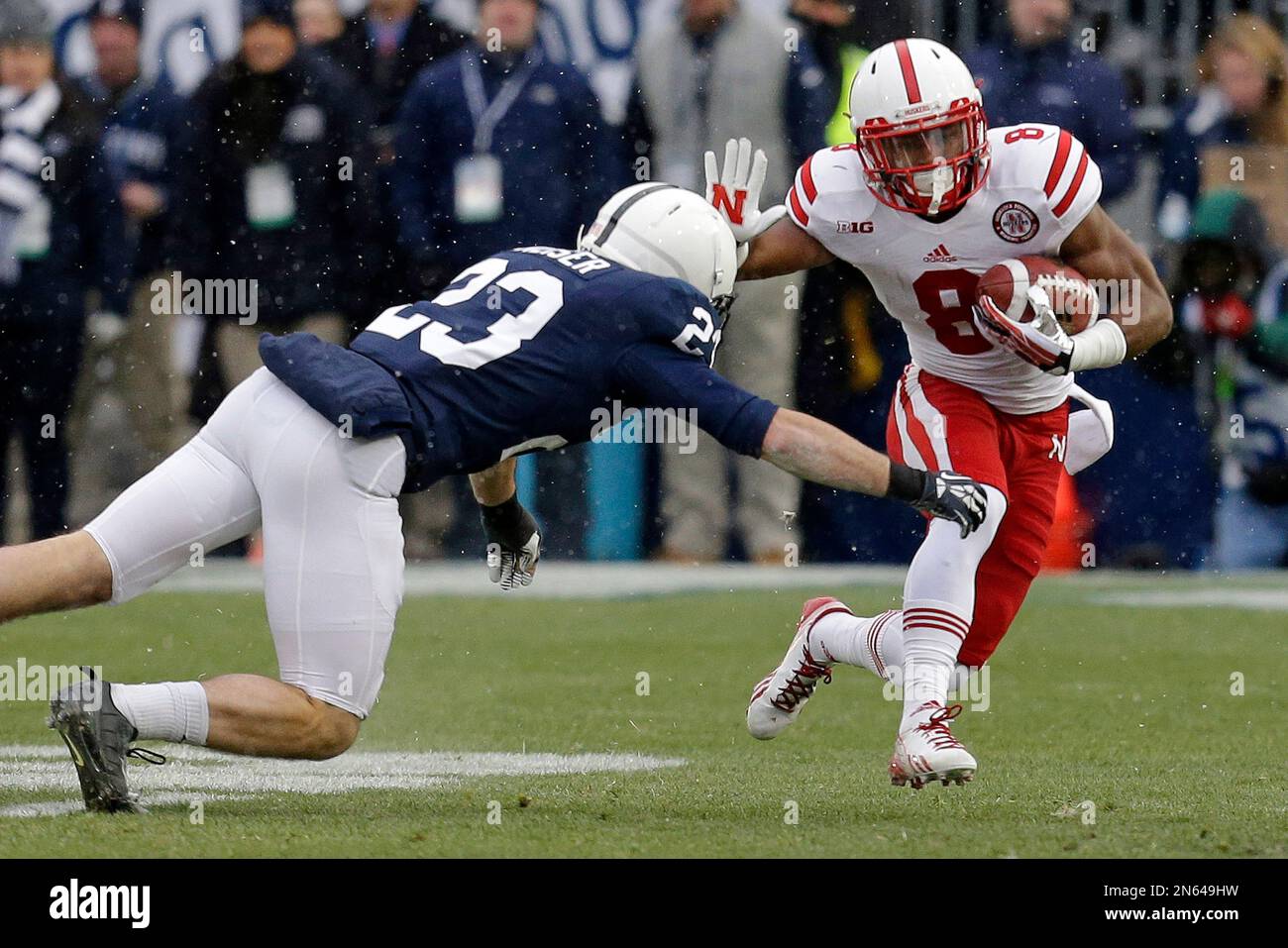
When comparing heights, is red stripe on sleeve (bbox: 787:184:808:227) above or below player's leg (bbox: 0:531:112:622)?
above

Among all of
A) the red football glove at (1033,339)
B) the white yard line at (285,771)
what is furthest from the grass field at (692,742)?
the red football glove at (1033,339)

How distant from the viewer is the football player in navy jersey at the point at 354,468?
4.17 metres

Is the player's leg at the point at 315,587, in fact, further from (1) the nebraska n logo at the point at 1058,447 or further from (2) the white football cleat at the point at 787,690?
(1) the nebraska n logo at the point at 1058,447

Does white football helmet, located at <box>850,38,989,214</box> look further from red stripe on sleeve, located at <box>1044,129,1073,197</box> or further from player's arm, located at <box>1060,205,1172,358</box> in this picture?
player's arm, located at <box>1060,205,1172,358</box>

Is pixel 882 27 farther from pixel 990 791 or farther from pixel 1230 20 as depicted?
pixel 990 791

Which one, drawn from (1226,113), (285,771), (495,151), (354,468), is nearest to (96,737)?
(354,468)

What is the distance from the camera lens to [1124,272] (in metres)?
4.98

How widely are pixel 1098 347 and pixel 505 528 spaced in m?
1.36

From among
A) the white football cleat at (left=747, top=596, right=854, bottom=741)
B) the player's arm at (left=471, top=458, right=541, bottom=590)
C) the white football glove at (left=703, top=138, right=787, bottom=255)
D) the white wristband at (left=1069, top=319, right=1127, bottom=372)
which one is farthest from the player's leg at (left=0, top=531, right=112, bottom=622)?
the white wristband at (left=1069, top=319, right=1127, bottom=372)

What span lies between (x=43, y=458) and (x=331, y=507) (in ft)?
18.0

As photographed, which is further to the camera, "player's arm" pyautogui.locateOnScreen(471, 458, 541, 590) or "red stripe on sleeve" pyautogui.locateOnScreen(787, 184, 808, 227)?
"red stripe on sleeve" pyautogui.locateOnScreen(787, 184, 808, 227)

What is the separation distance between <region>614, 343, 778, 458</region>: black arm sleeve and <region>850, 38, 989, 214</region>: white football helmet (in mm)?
878

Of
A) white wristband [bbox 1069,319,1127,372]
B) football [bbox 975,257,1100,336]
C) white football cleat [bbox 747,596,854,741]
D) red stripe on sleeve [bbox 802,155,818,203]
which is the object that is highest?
red stripe on sleeve [bbox 802,155,818,203]

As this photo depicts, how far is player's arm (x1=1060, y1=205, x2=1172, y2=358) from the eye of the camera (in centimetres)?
493
